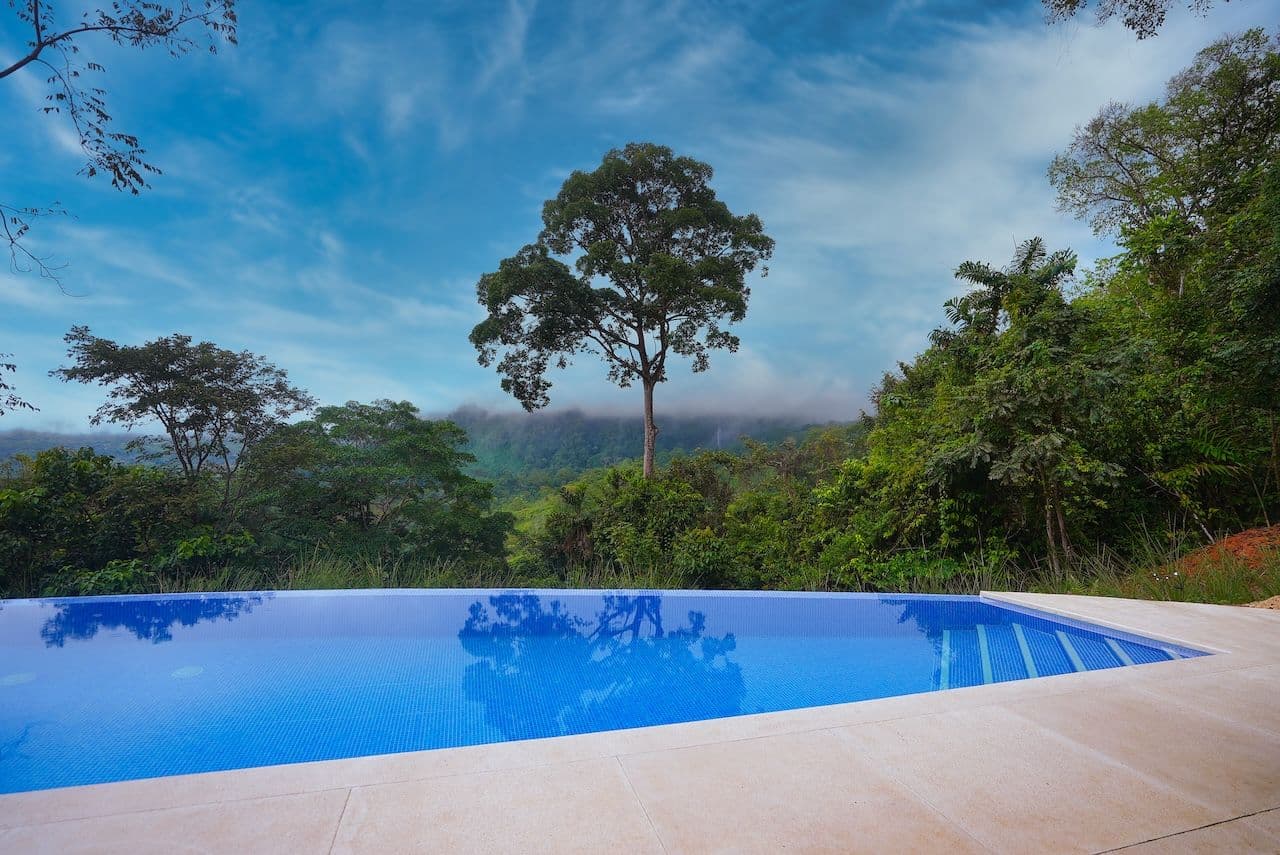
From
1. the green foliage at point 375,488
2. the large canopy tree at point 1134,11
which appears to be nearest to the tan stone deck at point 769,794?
the large canopy tree at point 1134,11

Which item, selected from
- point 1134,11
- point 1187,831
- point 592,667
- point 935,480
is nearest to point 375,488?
point 592,667

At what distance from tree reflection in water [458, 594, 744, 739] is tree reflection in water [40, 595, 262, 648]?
214cm

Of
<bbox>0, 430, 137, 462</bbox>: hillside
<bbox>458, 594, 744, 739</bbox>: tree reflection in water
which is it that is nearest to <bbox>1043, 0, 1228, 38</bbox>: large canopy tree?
<bbox>458, 594, 744, 739</bbox>: tree reflection in water

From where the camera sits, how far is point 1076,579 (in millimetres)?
5043

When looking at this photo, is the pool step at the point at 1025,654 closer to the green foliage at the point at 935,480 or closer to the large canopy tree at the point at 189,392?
the green foliage at the point at 935,480

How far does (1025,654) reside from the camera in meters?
3.58

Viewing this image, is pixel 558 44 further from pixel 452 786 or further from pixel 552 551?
pixel 452 786

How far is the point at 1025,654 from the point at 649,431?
303 inches

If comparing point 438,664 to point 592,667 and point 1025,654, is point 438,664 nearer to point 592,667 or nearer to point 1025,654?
point 592,667

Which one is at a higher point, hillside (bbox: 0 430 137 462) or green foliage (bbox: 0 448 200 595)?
hillside (bbox: 0 430 137 462)

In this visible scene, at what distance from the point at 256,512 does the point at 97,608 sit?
2.19m

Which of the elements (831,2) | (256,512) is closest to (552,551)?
(256,512)

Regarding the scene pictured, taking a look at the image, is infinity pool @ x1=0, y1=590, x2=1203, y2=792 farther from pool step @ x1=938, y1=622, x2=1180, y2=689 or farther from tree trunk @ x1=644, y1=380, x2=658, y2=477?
tree trunk @ x1=644, y1=380, x2=658, y2=477

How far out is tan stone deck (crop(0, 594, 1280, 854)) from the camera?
1.35m
